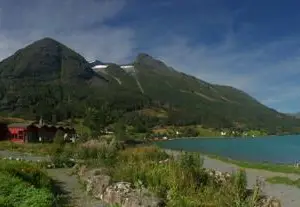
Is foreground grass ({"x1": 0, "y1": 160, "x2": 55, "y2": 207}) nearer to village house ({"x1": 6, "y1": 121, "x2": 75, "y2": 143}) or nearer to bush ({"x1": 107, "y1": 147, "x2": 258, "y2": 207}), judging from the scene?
bush ({"x1": 107, "y1": 147, "x2": 258, "y2": 207})

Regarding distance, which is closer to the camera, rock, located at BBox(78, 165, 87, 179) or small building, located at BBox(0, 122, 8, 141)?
rock, located at BBox(78, 165, 87, 179)

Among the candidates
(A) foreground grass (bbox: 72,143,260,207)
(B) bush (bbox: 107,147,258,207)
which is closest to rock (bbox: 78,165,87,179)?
(A) foreground grass (bbox: 72,143,260,207)

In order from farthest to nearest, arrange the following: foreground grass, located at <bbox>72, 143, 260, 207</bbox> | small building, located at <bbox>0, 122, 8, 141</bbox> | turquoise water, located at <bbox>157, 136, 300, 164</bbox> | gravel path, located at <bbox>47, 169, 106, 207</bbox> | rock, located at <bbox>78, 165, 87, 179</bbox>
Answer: small building, located at <bbox>0, 122, 8, 141</bbox>, turquoise water, located at <bbox>157, 136, 300, 164</bbox>, rock, located at <bbox>78, 165, 87, 179</bbox>, gravel path, located at <bbox>47, 169, 106, 207</bbox>, foreground grass, located at <bbox>72, 143, 260, 207</bbox>

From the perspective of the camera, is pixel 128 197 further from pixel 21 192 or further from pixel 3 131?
pixel 3 131

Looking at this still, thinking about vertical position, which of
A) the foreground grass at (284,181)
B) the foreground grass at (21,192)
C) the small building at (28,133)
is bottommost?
the foreground grass at (284,181)

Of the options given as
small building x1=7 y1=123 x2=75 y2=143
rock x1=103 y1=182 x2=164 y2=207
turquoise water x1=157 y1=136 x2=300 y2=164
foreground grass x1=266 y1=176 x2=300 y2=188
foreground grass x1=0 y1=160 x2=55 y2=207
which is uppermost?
small building x1=7 y1=123 x2=75 y2=143

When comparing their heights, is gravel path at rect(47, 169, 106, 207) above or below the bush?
below

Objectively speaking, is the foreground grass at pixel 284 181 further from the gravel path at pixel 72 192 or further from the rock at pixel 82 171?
the gravel path at pixel 72 192

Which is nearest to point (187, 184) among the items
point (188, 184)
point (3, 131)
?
point (188, 184)

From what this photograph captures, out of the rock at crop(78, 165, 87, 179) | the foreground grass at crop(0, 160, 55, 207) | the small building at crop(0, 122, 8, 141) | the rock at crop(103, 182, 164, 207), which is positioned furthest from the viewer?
the small building at crop(0, 122, 8, 141)

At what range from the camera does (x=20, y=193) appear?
1500cm

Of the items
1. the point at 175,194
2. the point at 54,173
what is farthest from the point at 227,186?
the point at 54,173

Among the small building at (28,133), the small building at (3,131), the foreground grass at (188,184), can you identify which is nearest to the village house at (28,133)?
the small building at (28,133)

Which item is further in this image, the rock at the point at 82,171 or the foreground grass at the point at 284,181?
the rock at the point at 82,171
